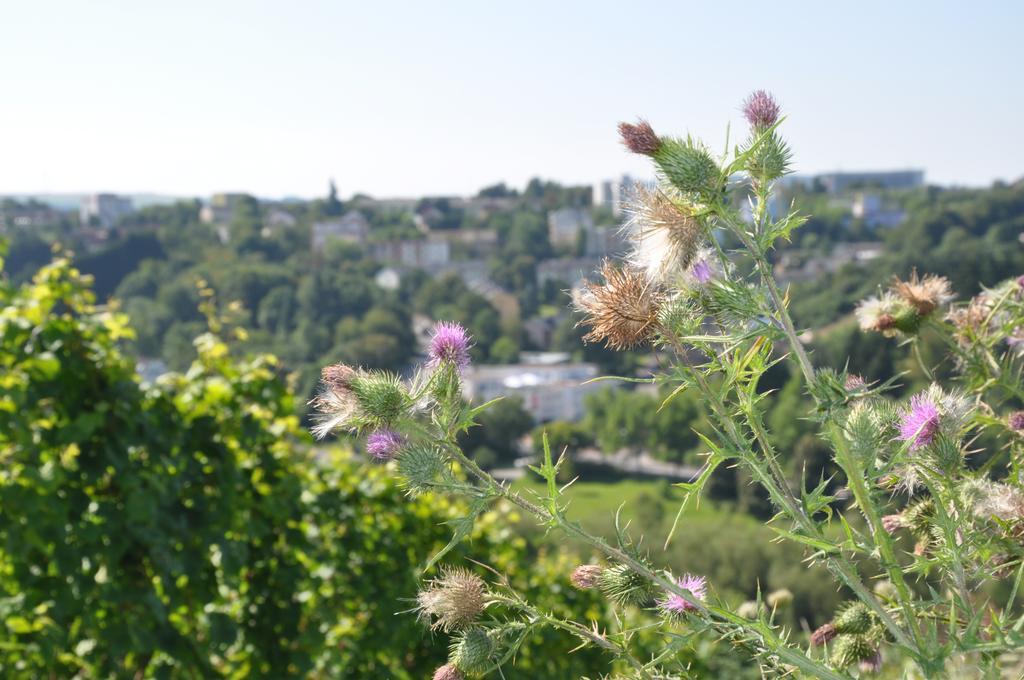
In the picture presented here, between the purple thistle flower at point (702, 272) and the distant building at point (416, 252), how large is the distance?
217ft

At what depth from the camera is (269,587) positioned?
9.64 feet

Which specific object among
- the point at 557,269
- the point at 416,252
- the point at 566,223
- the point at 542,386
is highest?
the point at 566,223

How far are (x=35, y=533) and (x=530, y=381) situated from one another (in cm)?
4529

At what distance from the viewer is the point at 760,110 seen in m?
1.02

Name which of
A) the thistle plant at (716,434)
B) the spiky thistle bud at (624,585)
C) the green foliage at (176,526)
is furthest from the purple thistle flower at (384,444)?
the green foliage at (176,526)

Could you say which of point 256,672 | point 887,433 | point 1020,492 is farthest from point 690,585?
point 256,672

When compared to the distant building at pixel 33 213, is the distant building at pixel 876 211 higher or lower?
lower

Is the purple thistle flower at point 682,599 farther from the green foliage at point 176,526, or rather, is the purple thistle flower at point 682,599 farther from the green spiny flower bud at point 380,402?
the green foliage at point 176,526

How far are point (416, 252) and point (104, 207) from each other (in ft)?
67.8

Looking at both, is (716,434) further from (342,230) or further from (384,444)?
(342,230)

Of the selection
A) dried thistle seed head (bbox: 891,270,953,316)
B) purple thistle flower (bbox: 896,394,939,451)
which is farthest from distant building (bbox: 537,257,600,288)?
purple thistle flower (bbox: 896,394,939,451)

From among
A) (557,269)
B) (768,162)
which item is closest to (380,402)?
(768,162)

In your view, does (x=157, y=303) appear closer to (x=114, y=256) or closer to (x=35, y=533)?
(x=114, y=256)

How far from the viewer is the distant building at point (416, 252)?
67812 millimetres
